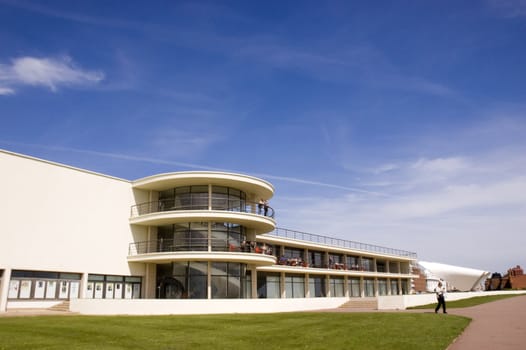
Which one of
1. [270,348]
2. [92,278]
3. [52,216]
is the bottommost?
[270,348]

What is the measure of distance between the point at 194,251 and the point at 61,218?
8.59 m

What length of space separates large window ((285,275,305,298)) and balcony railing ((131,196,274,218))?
37.1 ft

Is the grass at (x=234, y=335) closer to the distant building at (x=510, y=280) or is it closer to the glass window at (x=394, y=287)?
the glass window at (x=394, y=287)

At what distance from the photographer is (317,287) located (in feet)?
152

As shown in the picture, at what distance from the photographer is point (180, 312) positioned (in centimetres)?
2703

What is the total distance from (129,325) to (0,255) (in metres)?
11.8

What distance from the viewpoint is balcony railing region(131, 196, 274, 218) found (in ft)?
102

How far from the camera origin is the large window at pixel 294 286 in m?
42.0

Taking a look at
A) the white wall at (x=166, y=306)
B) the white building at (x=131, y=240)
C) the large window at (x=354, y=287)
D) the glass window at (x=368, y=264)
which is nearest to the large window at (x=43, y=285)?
the white building at (x=131, y=240)

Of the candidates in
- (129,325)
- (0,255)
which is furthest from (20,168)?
(129,325)

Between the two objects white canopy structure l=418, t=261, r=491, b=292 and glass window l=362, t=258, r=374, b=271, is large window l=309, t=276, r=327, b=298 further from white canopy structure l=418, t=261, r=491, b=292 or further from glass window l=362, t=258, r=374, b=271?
white canopy structure l=418, t=261, r=491, b=292

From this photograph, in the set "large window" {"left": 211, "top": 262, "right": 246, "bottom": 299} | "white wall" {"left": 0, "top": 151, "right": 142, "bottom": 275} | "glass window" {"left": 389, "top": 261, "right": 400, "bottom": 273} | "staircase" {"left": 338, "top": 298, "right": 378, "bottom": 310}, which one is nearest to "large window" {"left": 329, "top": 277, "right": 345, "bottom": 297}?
"staircase" {"left": 338, "top": 298, "right": 378, "bottom": 310}

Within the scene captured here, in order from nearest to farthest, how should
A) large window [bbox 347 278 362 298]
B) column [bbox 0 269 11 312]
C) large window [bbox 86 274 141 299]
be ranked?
column [bbox 0 269 11 312], large window [bbox 86 274 141 299], large window [bbox 347 278 362 298]

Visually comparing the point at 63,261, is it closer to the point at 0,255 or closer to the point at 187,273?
the point at 0,255
